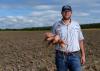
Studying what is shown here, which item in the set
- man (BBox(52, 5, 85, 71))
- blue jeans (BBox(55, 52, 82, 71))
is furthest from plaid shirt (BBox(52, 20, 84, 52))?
blue jeans (BBox(55, 52, 82, 71))

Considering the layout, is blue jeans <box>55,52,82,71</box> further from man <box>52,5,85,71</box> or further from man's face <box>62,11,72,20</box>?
man's face <box>62,11,72,20</box>

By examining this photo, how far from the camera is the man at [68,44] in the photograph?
28.2ft

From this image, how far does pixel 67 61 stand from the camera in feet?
28.4

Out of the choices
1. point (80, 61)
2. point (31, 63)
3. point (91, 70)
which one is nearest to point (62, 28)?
point (80, 61)

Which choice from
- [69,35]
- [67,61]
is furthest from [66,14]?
[67,61]

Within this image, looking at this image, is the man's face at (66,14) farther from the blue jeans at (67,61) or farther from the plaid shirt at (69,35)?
the blue jeans at (67,61)

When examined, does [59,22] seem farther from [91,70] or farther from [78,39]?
[91,70]

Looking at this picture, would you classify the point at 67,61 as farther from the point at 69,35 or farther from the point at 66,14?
the point at 66,14

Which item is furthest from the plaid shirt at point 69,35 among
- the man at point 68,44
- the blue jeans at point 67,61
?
the blue jeans at point 67,61

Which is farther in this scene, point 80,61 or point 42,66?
point 42,66

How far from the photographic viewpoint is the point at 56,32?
28.7ft

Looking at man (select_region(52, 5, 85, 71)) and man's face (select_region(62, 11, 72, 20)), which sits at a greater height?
man's face (select_region(62, 11, 72, 20))

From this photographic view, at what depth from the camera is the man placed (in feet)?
28.2

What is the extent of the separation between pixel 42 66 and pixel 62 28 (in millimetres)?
4895
